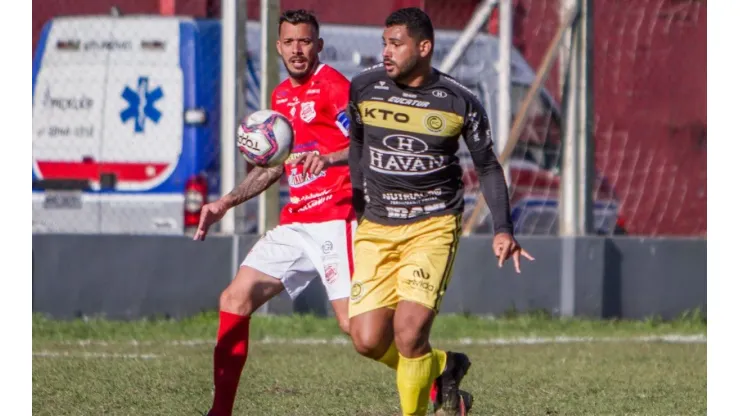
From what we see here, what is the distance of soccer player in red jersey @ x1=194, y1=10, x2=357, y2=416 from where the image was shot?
24.7ft

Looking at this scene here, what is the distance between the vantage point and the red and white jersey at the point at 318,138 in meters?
7.64

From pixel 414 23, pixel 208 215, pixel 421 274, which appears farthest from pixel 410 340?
pixel 414 23

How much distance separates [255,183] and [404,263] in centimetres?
107

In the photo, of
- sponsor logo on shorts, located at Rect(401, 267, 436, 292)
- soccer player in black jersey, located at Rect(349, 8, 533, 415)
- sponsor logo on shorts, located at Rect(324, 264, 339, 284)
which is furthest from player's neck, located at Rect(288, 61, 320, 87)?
sponsor logo on shorts, located at Rect(401, 267, 436, 292)

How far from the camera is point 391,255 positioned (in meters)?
7.04

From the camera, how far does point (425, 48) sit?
696 cm

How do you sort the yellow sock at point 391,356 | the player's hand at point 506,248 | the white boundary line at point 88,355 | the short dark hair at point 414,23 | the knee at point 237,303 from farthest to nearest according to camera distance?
1. the white boundary line at point 88,355
2. the knee at point 237,303
3. the yellow sock at point 391,356
4. the short dark hair at point 414,23
5. the player's hand at point 506,248

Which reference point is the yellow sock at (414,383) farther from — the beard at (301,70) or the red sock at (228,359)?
the beard at (301,70)

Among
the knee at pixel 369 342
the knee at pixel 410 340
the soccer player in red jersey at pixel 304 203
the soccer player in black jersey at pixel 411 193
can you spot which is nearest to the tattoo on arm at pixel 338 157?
the soccer player in red jersey at pixel 304 203

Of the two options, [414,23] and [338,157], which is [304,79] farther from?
[414,23]

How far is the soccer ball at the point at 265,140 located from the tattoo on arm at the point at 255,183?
0.48m

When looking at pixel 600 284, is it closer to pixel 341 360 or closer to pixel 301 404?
pixel 341 360

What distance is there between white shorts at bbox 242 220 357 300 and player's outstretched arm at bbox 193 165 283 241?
0.31 meters
